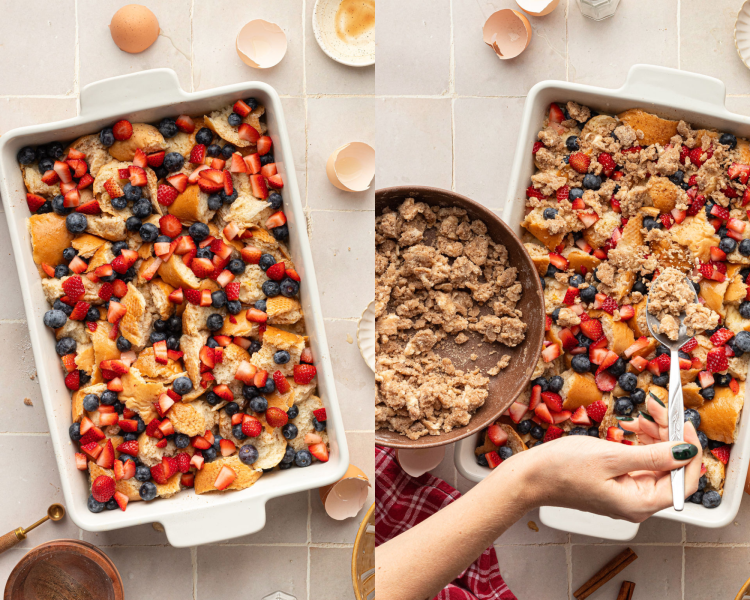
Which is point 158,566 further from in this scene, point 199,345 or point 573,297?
point 573,297

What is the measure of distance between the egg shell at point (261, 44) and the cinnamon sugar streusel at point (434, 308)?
61cm

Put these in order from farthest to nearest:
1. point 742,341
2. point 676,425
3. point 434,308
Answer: point 742,341 → point 434,308 → point 676,425

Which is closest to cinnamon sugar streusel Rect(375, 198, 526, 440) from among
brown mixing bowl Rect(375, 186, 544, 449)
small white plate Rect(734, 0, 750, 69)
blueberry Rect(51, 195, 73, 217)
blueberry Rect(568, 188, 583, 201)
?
brown mixing bowl Rect(375, 186, 544, 449)

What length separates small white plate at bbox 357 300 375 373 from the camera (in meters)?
1.63

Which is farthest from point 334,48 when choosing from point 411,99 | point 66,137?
point 66,137

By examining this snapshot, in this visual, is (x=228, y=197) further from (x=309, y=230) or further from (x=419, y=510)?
(x=419, y=510)

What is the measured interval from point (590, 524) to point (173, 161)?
1318mm

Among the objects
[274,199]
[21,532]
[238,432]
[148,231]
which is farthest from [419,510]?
[21,532]

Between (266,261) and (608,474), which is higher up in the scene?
(266,261)

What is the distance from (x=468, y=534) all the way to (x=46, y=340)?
1.12m

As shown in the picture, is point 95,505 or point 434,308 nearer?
point 434,308

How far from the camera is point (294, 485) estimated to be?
58.3 inches

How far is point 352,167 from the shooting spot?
1.63 m

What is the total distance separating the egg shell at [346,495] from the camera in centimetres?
162
